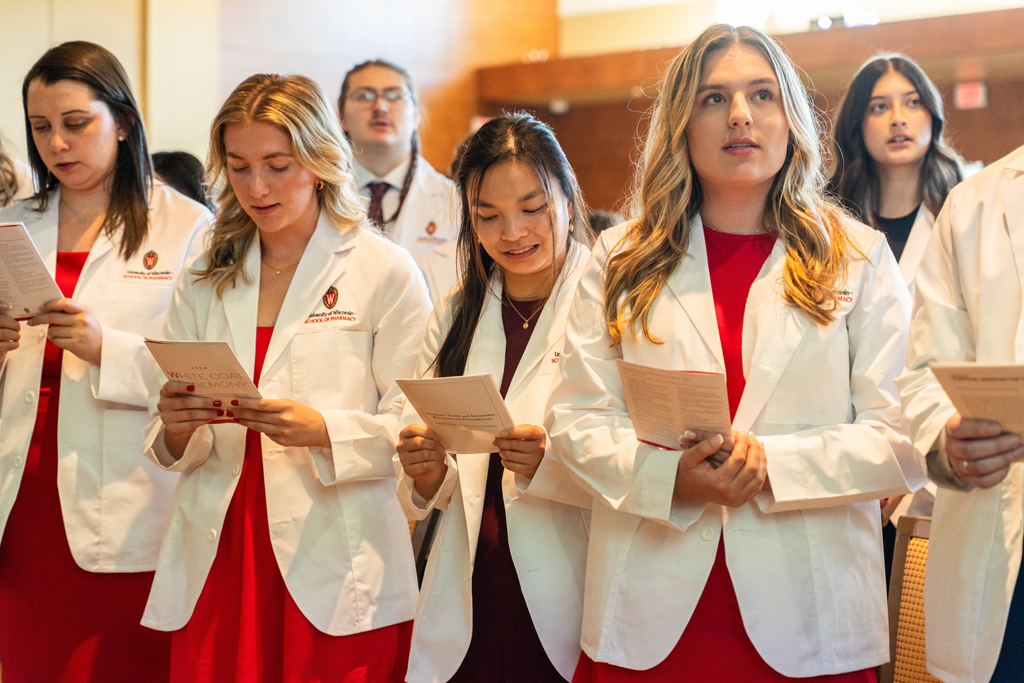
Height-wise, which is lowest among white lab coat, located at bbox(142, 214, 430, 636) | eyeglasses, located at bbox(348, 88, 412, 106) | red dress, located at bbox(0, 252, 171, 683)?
red dress, located at bbox(0, 252, 171, 683)

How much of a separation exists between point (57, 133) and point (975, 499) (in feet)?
7.79

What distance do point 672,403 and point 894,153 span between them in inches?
72.1

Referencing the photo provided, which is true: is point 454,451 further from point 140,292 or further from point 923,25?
point 923,25

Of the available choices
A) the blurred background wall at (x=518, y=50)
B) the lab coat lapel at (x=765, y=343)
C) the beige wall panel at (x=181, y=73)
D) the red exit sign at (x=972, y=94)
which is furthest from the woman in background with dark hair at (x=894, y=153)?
the beige wall panel at (x=181, y=73)

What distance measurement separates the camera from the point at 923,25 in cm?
553

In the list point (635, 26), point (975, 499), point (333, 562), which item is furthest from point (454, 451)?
point (635, 26)

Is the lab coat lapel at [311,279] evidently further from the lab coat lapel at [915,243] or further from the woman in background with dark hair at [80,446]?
the lab coat lapel at [915,243]

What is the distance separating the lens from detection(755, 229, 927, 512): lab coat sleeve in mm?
1596

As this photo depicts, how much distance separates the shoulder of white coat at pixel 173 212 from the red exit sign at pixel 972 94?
17.0ft

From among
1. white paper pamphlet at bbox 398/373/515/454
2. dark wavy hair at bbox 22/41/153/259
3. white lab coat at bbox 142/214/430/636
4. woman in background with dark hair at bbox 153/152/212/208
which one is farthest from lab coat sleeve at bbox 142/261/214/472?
woman in background with dark hair at bbox 153/152/212/208

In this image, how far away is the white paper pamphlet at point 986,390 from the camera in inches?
50.5

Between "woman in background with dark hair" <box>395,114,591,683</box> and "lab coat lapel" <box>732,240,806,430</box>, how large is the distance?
1.33 feet

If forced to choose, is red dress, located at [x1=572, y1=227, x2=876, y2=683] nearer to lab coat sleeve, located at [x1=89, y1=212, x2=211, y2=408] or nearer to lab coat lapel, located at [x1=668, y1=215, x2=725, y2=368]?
lab coat lapel, located at [x1=668, y1=215, x2=725, y2=368]

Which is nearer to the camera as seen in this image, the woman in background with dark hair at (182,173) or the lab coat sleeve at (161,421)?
the lab coat sleeve at (161,421)
